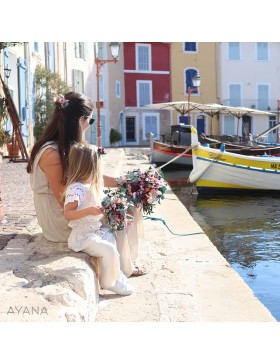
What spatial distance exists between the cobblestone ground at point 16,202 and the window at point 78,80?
1597 centimetres

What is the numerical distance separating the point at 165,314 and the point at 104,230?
805mm

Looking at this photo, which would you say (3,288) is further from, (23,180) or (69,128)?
(23,180)

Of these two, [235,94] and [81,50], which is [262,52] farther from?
[81,50]

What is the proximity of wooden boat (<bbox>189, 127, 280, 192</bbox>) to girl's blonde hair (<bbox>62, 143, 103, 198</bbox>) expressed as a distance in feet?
33.7

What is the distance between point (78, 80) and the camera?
2884cm

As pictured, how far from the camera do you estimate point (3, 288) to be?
3221 mm

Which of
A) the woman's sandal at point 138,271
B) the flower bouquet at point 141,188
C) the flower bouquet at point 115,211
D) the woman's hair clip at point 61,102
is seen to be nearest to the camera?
the flower bouquet at point 115,211

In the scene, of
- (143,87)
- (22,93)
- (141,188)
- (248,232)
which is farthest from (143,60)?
(141,188)

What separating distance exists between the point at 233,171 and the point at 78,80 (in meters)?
16.4

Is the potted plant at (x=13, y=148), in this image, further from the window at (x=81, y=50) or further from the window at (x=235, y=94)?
the window at (x=235, y=94)

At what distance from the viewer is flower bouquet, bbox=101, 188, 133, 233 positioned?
152 inches

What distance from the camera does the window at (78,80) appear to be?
28078 mm

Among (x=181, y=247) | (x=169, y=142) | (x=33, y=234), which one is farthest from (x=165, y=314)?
(x=169, y=142)

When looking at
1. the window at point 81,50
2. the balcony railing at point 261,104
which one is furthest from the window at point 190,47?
the window at point 81,50
